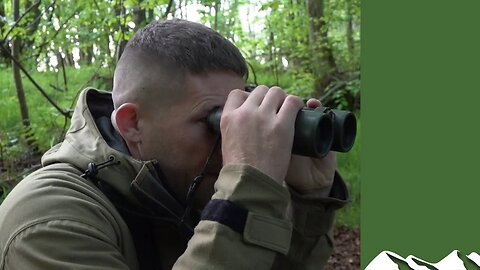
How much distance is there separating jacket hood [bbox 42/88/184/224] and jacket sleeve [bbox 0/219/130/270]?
185 millimetres

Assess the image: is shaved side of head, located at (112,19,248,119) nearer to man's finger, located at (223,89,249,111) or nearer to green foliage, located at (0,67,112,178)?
man's finger, located at (223,89,249,111)

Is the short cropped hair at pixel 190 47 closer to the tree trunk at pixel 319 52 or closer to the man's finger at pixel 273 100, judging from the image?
the man's finger at pixel 273 100

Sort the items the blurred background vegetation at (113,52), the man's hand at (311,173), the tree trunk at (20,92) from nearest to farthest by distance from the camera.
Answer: the man's hand at (311,173) → the blurred background vegetation at (113,52) → the tree trunk at (20,92)

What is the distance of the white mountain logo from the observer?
2305 millimetres

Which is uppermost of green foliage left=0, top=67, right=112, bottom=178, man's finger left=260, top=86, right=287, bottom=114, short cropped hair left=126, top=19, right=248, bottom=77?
short cropped hair left=126, top=19, right=248, bottom=77

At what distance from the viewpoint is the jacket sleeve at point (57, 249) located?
1102 millimetres

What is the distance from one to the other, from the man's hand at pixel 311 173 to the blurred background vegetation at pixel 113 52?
1.99 m

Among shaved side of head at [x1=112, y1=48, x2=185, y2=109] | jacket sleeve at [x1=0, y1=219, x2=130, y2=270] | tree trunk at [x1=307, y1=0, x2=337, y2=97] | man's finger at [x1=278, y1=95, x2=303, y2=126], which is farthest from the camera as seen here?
tree trunk at [x1=307, y1=0, x2=337, y2=97]

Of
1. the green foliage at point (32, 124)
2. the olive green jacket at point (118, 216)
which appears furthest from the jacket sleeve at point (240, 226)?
the green foliage at point (32, 124)

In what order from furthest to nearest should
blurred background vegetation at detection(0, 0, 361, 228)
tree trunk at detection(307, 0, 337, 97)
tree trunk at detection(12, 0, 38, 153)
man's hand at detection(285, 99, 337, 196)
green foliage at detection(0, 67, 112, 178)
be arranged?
tree trunk at detection(307, 0, 337, 97), tree trunk at detection(12, 0, 38, 153), green foliage at detection(0, 67, 112, 178), blurred background vegetation at detection(0, 0, 361, 228), man's hand at detection(285, 99, 337, 196)

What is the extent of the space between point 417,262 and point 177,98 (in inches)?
58.0

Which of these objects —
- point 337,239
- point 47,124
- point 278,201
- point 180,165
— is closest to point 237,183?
point 278,201

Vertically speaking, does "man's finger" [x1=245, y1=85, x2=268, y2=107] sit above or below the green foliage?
above

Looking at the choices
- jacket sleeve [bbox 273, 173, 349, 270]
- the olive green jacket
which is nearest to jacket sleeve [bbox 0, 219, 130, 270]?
the olive green jacket
